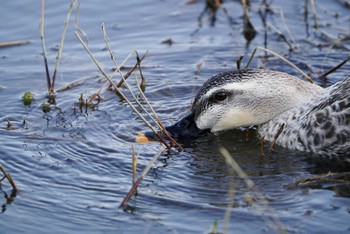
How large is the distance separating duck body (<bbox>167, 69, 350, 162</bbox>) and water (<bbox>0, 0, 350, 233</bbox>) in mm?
188

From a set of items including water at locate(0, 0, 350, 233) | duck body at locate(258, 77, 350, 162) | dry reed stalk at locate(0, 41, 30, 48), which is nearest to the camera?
water at locate(0, 0, 350, 233)

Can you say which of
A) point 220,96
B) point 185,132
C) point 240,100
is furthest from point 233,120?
point 185,132

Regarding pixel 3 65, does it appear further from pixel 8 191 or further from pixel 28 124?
pixel 8 191

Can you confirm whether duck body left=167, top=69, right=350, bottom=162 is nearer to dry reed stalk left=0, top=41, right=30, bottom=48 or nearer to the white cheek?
the white cheek

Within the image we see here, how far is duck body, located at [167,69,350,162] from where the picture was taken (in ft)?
26.8

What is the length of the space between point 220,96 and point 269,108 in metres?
0.63

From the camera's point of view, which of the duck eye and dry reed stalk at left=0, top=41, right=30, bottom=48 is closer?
the duck eye

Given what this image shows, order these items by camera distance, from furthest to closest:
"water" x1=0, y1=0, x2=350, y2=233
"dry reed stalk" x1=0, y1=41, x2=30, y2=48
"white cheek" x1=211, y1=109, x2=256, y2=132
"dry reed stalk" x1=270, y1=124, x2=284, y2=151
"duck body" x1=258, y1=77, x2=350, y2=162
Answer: "dry reed stalk" x1=0, y1=41, x2=30, y2=48 → "white cheek" x1=211, y1=109, x2=256, y2=132 → "dry reed stalk" x1=270, y1=124, x2=284, y2=151 → "duck body" x1=258, y1=77, x2=350, y2=162 → "water" x1=0, y1=0, x2=350, y2=233

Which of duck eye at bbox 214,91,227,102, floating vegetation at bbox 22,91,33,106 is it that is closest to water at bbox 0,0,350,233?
floating vegetation at bbox 22,91,33,106

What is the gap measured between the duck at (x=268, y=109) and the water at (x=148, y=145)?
0.17 m

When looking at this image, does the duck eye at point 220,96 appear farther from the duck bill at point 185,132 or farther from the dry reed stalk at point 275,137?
the dry reed stalk at point 275,137

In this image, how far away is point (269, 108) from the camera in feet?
28.7

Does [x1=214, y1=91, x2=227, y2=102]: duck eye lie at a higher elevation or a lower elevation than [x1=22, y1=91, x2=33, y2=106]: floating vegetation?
higher

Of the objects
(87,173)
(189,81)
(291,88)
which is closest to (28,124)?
(87,173)
